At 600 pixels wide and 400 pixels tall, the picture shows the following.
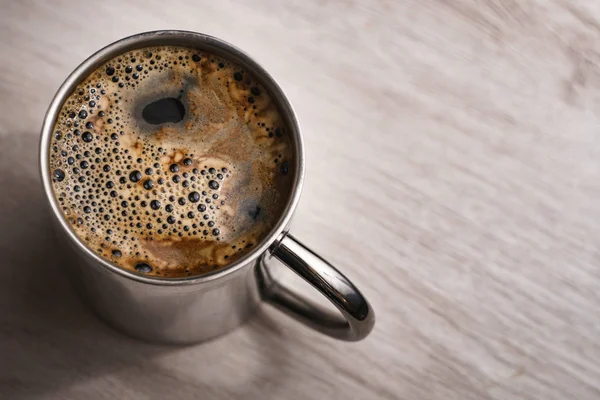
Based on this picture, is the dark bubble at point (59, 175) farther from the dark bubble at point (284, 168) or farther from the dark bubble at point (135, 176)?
the dark bubble at point (284, 168)

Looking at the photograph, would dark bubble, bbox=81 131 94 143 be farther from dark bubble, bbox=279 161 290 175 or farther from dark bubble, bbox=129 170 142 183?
dark bubble, bbox=279 161 290 175

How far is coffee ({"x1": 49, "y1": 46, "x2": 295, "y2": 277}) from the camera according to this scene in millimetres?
678

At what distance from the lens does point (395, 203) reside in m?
0.86

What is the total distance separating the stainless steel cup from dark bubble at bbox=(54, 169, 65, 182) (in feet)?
0.16

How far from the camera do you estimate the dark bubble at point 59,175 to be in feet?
2.23

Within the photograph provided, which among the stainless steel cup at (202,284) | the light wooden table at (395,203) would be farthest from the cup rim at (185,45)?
the light wooden table at (395,203)

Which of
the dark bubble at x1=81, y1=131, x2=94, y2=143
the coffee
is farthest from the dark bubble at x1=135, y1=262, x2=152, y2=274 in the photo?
the dark bubble at x1=81, y1=131, x2=94, y2=143

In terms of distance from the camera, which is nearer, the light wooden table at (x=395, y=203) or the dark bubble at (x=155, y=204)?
the dark bubble at (x=155, y=204)

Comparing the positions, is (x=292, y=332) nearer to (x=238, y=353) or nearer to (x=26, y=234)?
(x=238, y=353)

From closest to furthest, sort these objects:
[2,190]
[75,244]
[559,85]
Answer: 1. [75,244]
2. [2,190]
3. [559,85]

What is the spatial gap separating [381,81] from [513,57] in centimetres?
16

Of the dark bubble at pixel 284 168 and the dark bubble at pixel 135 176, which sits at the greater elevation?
the dark bubble at pixel 284 168

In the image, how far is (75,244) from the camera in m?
0.62

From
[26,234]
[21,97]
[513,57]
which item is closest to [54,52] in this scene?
[21,97]
